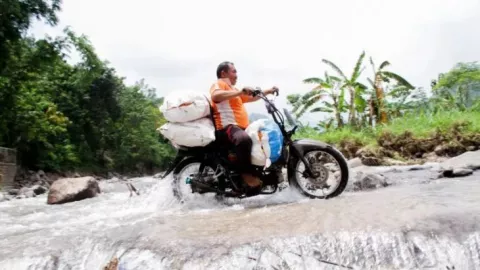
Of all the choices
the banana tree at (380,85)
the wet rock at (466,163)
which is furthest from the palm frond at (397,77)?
the wet rock at (466,163)

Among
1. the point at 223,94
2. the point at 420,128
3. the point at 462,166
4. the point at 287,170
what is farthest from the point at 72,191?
the point at 420,128

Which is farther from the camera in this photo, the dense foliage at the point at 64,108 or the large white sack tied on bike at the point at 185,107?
the dense foliage at the point at 64,108

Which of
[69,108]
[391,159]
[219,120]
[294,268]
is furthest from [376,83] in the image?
[69,108]

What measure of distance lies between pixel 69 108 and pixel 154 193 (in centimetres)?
2933

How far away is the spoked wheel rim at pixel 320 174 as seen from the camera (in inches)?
182

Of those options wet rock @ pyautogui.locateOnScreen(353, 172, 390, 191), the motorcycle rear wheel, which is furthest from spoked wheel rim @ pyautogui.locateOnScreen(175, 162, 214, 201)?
wet rock @ pyautogui.locateOnScreen(353, 172, 390, 191)

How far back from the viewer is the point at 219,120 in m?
4.80

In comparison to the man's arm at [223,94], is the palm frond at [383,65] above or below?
above

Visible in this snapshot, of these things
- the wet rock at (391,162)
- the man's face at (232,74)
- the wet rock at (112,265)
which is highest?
the man's face at (232,74)

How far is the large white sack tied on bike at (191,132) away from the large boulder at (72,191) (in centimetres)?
445

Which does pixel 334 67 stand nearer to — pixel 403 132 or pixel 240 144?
pixel 403 132

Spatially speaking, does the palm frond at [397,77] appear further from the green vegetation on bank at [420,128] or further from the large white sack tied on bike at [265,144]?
the large white sack tied on bike at [265,144]

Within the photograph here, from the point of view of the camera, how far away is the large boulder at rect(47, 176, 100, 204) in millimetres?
8312

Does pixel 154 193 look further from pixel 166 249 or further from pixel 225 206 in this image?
pixel 166 249
